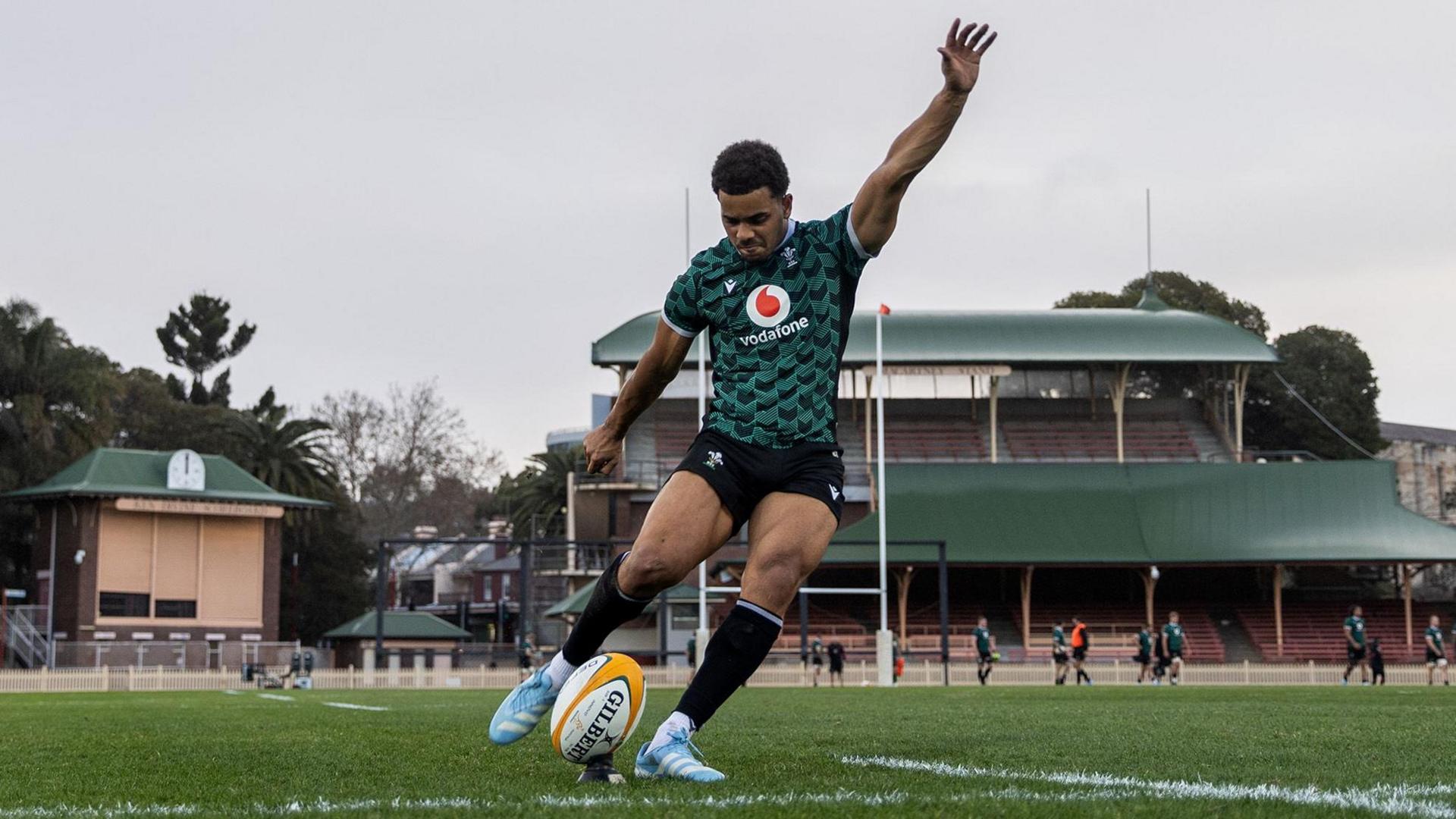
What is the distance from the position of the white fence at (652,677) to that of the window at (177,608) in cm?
1560

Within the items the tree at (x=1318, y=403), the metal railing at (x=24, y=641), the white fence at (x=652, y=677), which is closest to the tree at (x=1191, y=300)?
the tree at (x=1318, y=403)

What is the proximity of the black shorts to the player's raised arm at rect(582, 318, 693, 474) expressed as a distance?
40 cm

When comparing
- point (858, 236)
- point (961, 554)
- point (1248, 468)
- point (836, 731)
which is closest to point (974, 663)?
point (961, 554)

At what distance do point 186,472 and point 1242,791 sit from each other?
51.5 metres

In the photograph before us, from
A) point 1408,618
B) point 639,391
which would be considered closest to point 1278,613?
point 1408,618

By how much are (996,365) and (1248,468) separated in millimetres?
9472

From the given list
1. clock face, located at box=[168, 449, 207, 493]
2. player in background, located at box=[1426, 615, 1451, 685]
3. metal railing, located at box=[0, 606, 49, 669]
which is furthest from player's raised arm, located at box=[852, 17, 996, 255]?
clock face, located at box=[168, 449, 207, 493]

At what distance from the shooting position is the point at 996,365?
55.6 metres

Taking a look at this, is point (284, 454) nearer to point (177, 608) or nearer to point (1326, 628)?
point (177, 608)

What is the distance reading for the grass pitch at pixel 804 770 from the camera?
4383 millimetres

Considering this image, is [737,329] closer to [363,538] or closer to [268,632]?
[268,632]

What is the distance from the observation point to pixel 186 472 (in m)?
52.6

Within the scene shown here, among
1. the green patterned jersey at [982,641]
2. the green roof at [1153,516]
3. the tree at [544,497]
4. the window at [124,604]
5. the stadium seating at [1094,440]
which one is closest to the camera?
the green patterned jersey at [982,641]

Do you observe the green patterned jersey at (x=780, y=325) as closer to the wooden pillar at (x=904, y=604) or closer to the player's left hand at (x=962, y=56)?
the player's left hand at (x=962, y=56)
